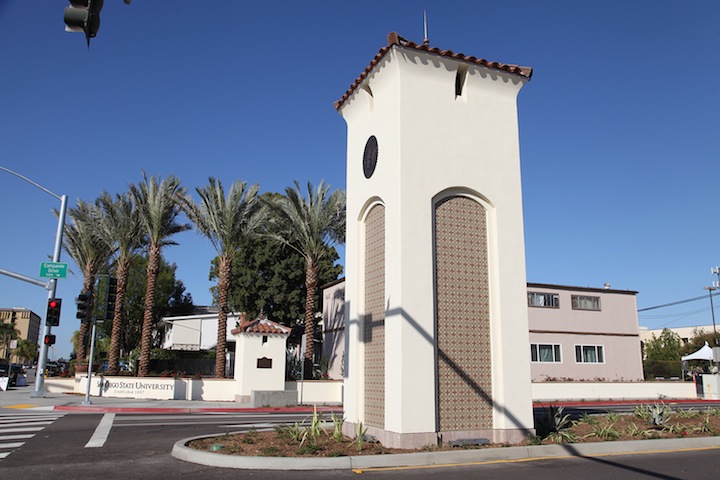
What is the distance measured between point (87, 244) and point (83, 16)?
2859 cm

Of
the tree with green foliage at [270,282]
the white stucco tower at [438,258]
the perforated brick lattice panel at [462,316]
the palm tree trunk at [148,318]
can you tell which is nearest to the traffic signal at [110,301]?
the palm tree trunk at [148,318]

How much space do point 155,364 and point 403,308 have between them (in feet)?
92.1

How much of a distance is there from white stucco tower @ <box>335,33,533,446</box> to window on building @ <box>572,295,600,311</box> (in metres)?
24.6

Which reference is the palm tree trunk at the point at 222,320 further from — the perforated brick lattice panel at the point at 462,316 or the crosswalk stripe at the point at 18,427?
the perforated brick lattice panel at the point at 462,316

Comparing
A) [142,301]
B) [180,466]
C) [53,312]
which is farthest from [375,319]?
[142,301]

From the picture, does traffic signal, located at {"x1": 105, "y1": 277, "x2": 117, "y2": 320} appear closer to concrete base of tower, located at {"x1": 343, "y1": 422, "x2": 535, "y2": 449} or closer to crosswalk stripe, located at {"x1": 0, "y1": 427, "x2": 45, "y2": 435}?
crosswalk stripe, located at {"x1": 0, "y1": 427, "x2": 45, "y2": 435}

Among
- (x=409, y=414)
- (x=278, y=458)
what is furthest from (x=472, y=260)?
(x=278, y=458)

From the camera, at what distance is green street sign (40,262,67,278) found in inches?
1007

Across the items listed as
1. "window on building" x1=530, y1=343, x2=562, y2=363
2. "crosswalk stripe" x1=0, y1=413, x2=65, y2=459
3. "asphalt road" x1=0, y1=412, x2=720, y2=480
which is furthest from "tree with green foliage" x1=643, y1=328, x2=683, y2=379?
"crosswalk stripe" x1=0, y1=413, x2=65, y2=459

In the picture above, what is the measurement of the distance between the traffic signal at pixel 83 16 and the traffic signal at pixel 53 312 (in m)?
20.6

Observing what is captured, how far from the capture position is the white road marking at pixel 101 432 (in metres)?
12.1

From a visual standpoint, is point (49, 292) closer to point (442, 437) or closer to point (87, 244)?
point (87, 244)

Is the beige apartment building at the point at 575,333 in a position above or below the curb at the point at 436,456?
above

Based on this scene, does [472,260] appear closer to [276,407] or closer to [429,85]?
[429,85]
